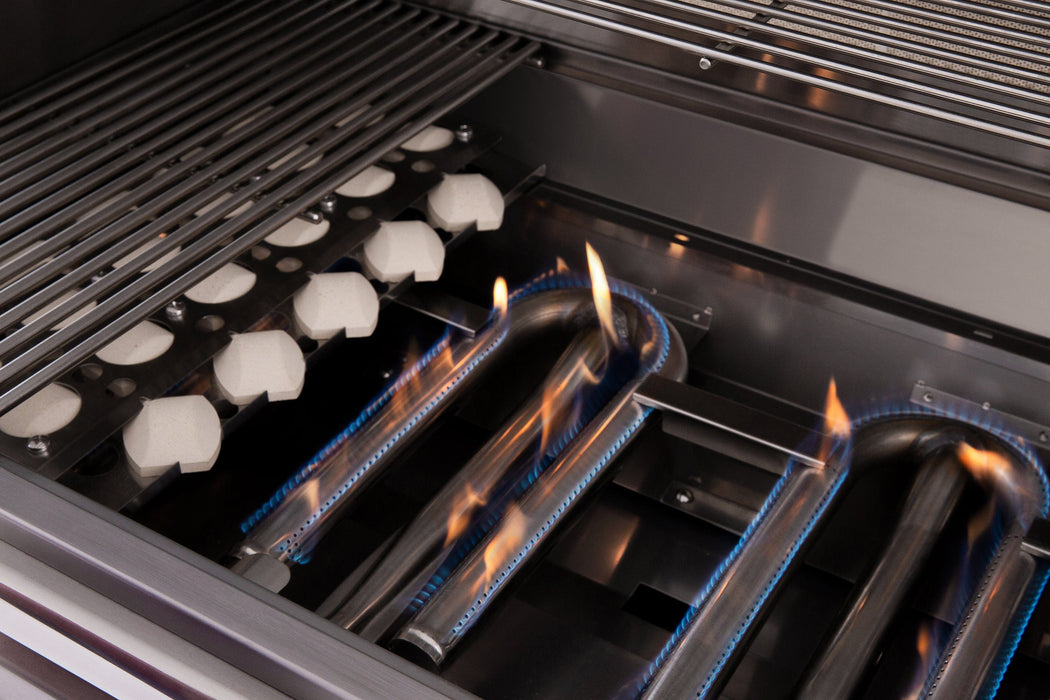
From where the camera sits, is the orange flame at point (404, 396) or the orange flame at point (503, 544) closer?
the orange flame at point (503, 544)

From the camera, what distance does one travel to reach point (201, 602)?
559 mm

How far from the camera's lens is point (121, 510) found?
29.5 inches

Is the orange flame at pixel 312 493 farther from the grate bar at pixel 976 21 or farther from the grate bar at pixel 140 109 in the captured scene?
the grate bar at pixel 976 21

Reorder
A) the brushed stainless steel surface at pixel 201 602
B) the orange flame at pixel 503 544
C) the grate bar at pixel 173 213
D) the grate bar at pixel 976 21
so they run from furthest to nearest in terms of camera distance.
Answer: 1. the grate bar at pixel 976 21
2. the orange flame at pixel 503 544
3. the grate bar at pixel 173 213
4. the brushed stainless steel surface at pixel 201 602

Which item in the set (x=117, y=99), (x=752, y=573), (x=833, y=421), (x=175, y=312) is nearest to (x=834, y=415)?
(x=833, y=421)

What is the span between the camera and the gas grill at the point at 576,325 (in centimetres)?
80

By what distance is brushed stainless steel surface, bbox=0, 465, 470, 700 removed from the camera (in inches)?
21.1

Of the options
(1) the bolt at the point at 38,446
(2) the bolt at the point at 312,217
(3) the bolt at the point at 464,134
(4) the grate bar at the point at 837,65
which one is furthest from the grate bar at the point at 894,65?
(1) the bolt at the point at 38,446

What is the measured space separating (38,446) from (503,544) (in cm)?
33

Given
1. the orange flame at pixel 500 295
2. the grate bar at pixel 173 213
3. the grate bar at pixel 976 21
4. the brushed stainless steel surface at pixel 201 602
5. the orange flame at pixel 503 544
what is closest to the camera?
the brushed stainless steel surface at pixel 201 602

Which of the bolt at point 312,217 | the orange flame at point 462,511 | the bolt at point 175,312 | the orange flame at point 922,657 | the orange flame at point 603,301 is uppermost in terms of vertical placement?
the orange flame at point 603,301

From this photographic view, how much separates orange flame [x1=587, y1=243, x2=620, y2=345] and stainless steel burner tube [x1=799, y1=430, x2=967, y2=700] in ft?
0.96

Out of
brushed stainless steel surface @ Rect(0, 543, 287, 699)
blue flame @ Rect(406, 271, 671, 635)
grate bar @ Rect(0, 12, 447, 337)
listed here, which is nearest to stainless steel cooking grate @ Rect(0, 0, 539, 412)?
grate bar @ Rect(0, 12, 447, 337)

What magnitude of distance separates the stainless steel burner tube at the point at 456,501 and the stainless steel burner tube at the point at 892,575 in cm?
29
